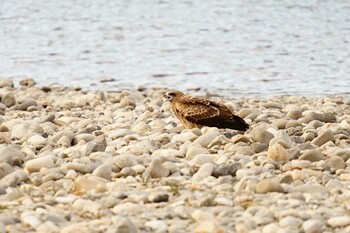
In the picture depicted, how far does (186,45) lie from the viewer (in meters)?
23.9

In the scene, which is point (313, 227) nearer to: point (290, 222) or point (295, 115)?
point (290, 222)

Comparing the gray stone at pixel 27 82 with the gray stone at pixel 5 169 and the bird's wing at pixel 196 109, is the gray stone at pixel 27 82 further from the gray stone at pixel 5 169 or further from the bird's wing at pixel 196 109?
the gray stone at pixel 5 169

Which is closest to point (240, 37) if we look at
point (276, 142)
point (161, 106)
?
point (161, 106)

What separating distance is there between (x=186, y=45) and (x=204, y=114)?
1369cm

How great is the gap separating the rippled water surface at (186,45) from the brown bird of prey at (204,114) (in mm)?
6225

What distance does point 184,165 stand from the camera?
27.3 ft

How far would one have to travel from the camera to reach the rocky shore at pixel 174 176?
21.7ft

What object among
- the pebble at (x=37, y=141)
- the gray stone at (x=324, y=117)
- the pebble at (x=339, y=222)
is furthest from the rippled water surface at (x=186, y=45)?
the pebble at (x=339, y=222)

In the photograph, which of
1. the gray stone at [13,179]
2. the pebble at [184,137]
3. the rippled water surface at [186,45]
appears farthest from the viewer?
the rippled water surface at [186,45]

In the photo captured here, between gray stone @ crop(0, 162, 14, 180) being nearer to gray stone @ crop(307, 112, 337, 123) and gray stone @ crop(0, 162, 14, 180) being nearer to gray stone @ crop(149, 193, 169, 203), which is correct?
gray stone @ crop(149, 193, 169, 203)

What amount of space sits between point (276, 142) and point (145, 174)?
4.98 feet

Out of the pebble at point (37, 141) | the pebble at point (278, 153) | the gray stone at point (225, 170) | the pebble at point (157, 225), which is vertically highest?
the pebble at point (157, 225)

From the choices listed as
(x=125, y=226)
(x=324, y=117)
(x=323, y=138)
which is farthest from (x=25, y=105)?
(x=125, y=226)

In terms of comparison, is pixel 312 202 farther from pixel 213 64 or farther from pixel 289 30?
pixel 289 30
